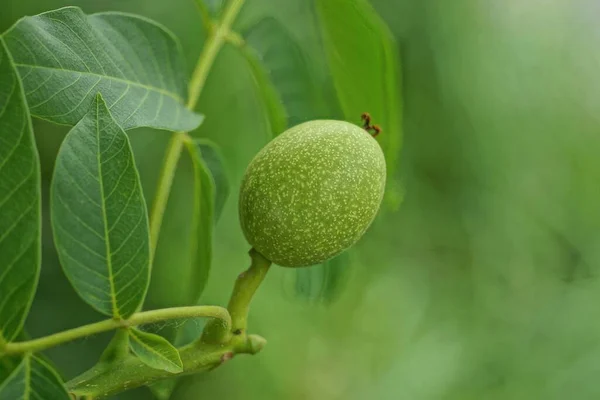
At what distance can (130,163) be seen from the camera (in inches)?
17.4

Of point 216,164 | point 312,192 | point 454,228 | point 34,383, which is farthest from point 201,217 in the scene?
point 454,228

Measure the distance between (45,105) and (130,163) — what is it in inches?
4.8

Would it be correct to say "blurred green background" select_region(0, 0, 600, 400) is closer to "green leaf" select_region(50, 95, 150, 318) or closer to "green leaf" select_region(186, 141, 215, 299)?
"green leaf" select_region(186, 141, 215, 299)

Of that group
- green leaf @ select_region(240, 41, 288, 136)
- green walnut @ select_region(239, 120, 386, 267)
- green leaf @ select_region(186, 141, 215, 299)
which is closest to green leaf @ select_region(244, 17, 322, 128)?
green leaf @ select_region(240, 41, 288, 136)

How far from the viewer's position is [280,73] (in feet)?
2.85

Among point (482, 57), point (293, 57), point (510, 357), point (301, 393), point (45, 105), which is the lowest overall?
point (301, 393)

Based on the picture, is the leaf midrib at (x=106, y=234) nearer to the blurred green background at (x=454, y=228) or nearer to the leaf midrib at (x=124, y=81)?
the leaf midrib at (x=124, y=81)

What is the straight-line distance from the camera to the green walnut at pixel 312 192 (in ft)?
1.88

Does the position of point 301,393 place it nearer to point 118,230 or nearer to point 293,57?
point 293,57

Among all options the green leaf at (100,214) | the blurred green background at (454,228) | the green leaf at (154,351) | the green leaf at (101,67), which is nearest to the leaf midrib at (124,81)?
the green leaf at (101,67)

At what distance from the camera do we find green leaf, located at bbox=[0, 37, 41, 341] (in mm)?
383

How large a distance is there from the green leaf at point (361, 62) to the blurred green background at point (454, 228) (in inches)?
20.7

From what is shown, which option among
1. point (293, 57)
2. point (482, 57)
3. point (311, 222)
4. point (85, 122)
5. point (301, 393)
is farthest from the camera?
point (482, 57)

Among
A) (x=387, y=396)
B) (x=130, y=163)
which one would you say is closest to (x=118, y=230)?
(x=130, y=163)
